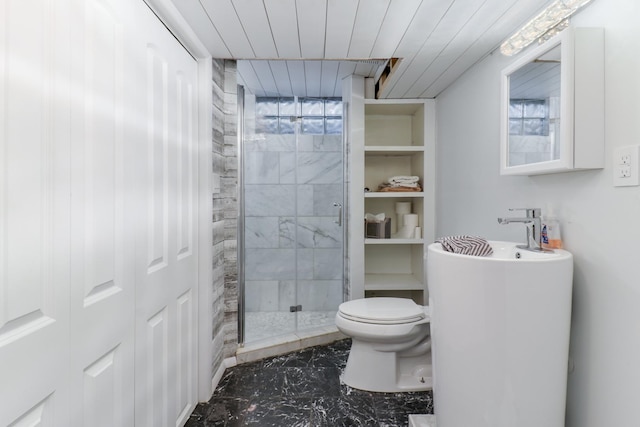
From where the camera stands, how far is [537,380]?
3.76 ft

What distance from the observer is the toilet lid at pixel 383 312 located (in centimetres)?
196

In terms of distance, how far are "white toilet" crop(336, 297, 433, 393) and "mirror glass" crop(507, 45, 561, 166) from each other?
1021 mm

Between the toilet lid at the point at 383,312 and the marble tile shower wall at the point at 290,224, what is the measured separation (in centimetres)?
98

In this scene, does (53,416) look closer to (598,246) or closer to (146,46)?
(146,46)

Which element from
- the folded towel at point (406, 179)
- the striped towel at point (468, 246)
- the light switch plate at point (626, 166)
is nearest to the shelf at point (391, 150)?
the folded towel at point (406, 179)

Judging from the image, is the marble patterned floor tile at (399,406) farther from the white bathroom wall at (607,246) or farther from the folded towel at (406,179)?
the folded towel at (406,179)

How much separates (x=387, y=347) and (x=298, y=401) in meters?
0.58

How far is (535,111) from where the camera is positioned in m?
1.35

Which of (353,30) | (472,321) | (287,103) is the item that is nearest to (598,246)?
(472,321)

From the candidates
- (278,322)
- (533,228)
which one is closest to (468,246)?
(533,228)

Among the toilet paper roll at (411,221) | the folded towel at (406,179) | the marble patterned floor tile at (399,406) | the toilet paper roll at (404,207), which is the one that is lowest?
the marble patterned floor tile at (399,406)

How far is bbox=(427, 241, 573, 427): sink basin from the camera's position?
3.68 ft

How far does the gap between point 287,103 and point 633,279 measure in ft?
9.22

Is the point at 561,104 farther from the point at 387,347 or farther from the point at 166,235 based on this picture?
the point at 166,235
